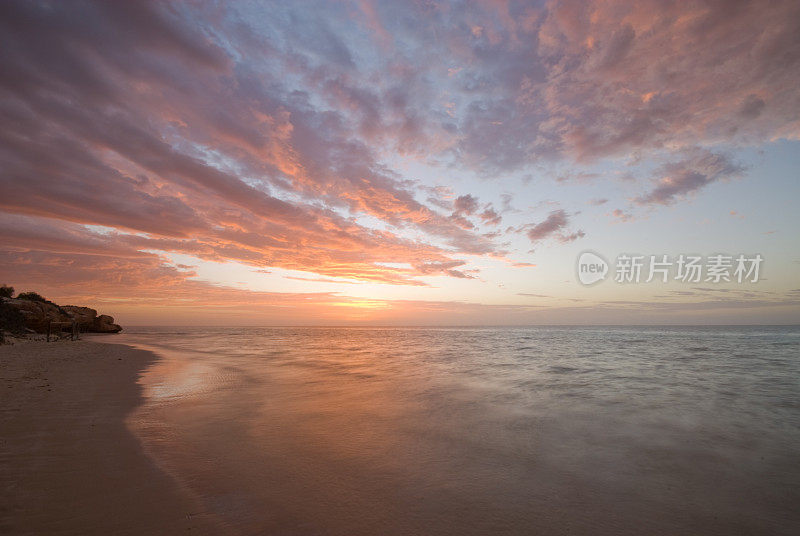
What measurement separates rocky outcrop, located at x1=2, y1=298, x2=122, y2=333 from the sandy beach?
4032cm

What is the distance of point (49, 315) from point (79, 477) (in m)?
61.8

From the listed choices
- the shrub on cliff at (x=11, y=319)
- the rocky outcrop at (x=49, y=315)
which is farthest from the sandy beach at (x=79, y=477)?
the shrub on cliff at (x=11, y=319)

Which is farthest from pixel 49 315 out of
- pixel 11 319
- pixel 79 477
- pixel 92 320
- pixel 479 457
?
pixel 479 457

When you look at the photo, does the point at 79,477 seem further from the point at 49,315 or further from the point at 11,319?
the point at 49,315

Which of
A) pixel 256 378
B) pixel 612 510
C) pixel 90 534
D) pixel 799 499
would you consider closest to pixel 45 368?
pixel 256 378

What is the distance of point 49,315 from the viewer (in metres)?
47.9

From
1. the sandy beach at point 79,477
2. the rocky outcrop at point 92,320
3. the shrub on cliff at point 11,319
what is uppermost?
the sandy beach at point 79,477

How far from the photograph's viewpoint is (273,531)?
416 centimetres

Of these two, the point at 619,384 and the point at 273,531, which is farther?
the point at 619,384

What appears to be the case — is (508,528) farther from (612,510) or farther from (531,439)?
(531,439)

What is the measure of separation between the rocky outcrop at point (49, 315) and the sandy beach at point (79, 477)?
40.3m

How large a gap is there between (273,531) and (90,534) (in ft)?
6.75

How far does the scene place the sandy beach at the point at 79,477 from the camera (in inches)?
164

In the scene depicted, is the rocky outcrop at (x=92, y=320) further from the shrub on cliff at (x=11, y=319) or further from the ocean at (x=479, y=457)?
the ocean at (x=479, y=457)
